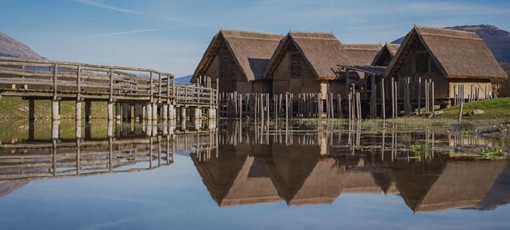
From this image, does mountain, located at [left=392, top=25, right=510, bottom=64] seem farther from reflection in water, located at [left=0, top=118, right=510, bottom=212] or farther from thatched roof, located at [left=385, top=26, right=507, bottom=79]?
reflection in water, located at [left=0, top=118, right=510, bottom=212]

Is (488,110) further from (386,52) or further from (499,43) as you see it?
(499,43)

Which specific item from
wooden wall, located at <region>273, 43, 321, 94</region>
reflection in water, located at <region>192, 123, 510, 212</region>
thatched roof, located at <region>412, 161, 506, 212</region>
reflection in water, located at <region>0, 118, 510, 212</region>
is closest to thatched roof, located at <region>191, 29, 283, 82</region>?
wooden wall, located at <region>273, 43, 321, 94</region>

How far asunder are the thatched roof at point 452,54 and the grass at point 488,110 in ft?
13.2

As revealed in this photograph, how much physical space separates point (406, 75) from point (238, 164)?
33.1 metres

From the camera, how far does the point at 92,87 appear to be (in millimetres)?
29203

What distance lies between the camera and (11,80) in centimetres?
2558

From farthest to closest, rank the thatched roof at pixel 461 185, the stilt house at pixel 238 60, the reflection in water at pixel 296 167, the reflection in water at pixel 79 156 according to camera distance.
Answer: the stilt house at pixel 238 60, the reflection in water at pixel 79 156, the reflection in water at pixel 296 167, the thatched roof at pixel 461 185

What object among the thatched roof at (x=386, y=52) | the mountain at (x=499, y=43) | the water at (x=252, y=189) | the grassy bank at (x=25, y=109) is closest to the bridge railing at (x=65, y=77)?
the grassy bank at (x=25, y=109)

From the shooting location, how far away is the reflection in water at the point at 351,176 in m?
7.42

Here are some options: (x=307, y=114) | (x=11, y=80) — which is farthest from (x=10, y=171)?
(x=307, y=114)

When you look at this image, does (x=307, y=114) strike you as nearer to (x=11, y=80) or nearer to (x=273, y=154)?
(x=11, y=80)

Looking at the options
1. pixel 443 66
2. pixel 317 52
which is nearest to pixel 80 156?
pixel 443 66

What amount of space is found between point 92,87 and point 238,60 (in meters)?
19.4

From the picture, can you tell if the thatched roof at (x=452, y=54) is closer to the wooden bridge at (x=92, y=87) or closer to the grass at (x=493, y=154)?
the wooden bridge at (x=92, y=87)
